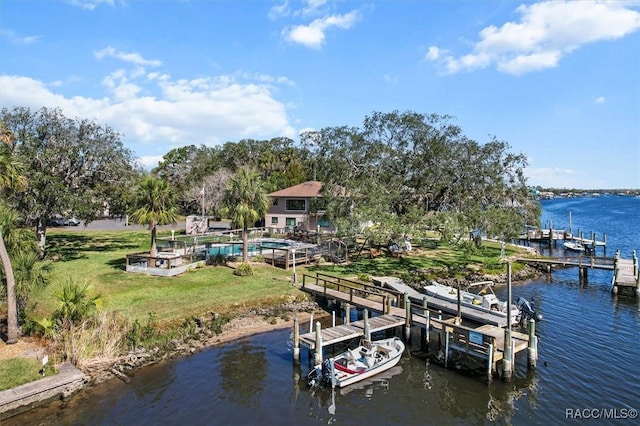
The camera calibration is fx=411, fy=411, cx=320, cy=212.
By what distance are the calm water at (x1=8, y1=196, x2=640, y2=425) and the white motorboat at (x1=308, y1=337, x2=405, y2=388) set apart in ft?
1.22

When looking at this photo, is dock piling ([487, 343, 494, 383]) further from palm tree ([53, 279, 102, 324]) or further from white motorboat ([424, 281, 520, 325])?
palm tree ([53, 279, 102, 324])

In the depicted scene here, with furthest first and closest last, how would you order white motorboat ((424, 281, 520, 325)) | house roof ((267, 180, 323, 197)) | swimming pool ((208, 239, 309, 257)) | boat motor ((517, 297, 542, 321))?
house roof ((267, 180, 323, 197)) < swimming pool ((208, 239, 309, 257)) < boat motor ((517, 297, 542, 321)) < white motorboat ((424, 281, 520, 325))

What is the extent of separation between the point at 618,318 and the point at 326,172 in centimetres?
2902

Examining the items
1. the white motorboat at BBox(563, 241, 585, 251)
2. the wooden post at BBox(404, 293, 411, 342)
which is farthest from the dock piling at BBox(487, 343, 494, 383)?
the white motorboat at BBox(563, 241, 585, 251)

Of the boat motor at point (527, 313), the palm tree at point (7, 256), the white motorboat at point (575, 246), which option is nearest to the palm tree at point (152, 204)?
the palm tree at point (7, 256)

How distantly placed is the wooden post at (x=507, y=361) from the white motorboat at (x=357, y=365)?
13.3ft

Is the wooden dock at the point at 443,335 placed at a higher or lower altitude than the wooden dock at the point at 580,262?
lower

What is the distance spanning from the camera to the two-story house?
47.1m

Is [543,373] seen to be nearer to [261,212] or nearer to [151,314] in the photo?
[151,314]

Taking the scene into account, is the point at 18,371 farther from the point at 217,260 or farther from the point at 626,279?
the point at 626,279

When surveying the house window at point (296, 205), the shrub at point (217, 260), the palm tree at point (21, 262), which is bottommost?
the shrub at point (217, 260)

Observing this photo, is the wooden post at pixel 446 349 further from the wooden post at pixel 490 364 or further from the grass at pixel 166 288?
the grass at pixel 166 288

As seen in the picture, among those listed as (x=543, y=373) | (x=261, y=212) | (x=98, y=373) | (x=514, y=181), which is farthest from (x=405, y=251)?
(x=98, y=373)

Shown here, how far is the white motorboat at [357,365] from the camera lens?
15.7 m
